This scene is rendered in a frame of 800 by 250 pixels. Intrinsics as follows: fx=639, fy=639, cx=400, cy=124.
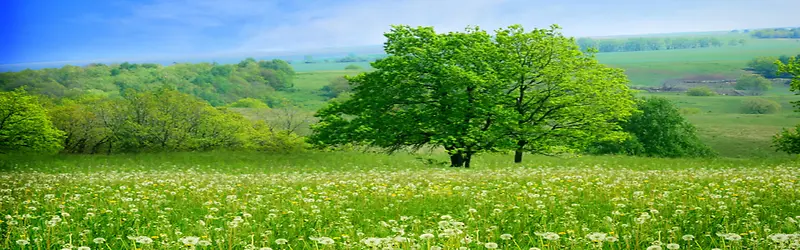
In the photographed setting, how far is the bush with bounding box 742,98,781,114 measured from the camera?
398ft

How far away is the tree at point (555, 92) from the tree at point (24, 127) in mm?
38005

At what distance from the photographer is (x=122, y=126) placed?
2132 inches

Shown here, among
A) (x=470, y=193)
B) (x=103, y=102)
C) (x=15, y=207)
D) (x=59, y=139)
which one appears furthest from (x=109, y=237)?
(x=103, y=102)

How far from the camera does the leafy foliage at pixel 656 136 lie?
6241 centimetres

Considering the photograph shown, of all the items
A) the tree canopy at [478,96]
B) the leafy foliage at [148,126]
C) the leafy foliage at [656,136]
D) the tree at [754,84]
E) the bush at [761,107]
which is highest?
the tree canopy at [478,96]

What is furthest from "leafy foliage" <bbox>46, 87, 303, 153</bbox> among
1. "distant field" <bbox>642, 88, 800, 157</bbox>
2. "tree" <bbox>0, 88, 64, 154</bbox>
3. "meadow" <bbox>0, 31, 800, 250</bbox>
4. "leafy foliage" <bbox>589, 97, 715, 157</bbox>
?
"distant field" <bbox>642, 88, 800, 157</bbox>

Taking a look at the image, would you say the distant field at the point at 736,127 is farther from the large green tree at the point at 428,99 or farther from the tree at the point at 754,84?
Answer: the large green tree at the point at 428,99

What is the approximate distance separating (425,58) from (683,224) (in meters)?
23.8

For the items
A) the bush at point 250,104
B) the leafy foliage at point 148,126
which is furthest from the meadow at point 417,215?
the bush at point 250,104

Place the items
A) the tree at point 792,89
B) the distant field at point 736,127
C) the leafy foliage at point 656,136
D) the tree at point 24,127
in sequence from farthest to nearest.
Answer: the distant field at point 736,127 → the leafy foliage at point 656,136 → the tree at point 24,127 → the tree at point 792,89

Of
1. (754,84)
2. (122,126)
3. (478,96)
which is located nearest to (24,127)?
(122,126)

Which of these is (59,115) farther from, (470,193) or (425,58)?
(470,193)

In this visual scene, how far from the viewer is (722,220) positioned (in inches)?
326

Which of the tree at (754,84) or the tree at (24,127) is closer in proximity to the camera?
the tree at (24,127)
